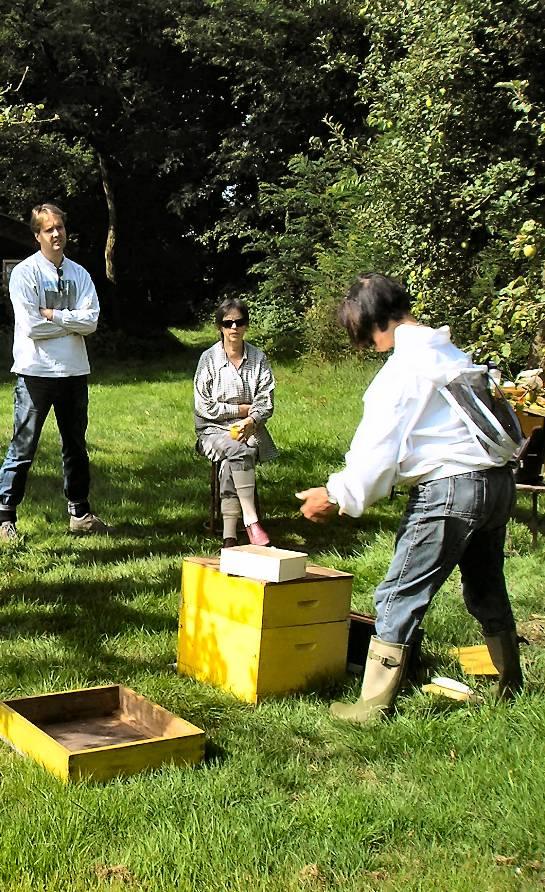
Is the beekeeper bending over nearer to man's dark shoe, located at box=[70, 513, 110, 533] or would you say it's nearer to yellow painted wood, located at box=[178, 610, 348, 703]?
yellow painted wood, located at box=[178, 610, 348, 703]

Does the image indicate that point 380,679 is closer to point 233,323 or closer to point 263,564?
point 263,564

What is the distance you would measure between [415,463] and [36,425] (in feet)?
11.6

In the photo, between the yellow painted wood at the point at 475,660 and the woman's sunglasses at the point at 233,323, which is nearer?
the yellow painted wood at the point at 475,660

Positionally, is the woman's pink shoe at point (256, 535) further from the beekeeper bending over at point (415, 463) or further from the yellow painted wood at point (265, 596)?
the beekeeper bending over at point (415, 463)

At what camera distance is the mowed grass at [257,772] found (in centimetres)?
296

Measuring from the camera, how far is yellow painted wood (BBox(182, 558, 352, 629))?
14.2ft

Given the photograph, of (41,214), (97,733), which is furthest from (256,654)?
(41,214)

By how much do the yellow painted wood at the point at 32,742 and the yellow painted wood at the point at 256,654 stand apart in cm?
97

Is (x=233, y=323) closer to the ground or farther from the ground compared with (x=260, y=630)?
farther from the ground


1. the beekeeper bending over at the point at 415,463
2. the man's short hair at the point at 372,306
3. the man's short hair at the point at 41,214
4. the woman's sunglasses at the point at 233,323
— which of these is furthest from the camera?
the woman's sunglasses at the point at 233,323

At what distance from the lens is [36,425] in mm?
6762

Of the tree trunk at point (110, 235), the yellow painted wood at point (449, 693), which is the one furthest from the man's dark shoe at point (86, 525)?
the tree trunk at point (110, 235)

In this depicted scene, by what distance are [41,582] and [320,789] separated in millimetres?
3043

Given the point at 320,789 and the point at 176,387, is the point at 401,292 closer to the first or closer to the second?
the point at 320,789
